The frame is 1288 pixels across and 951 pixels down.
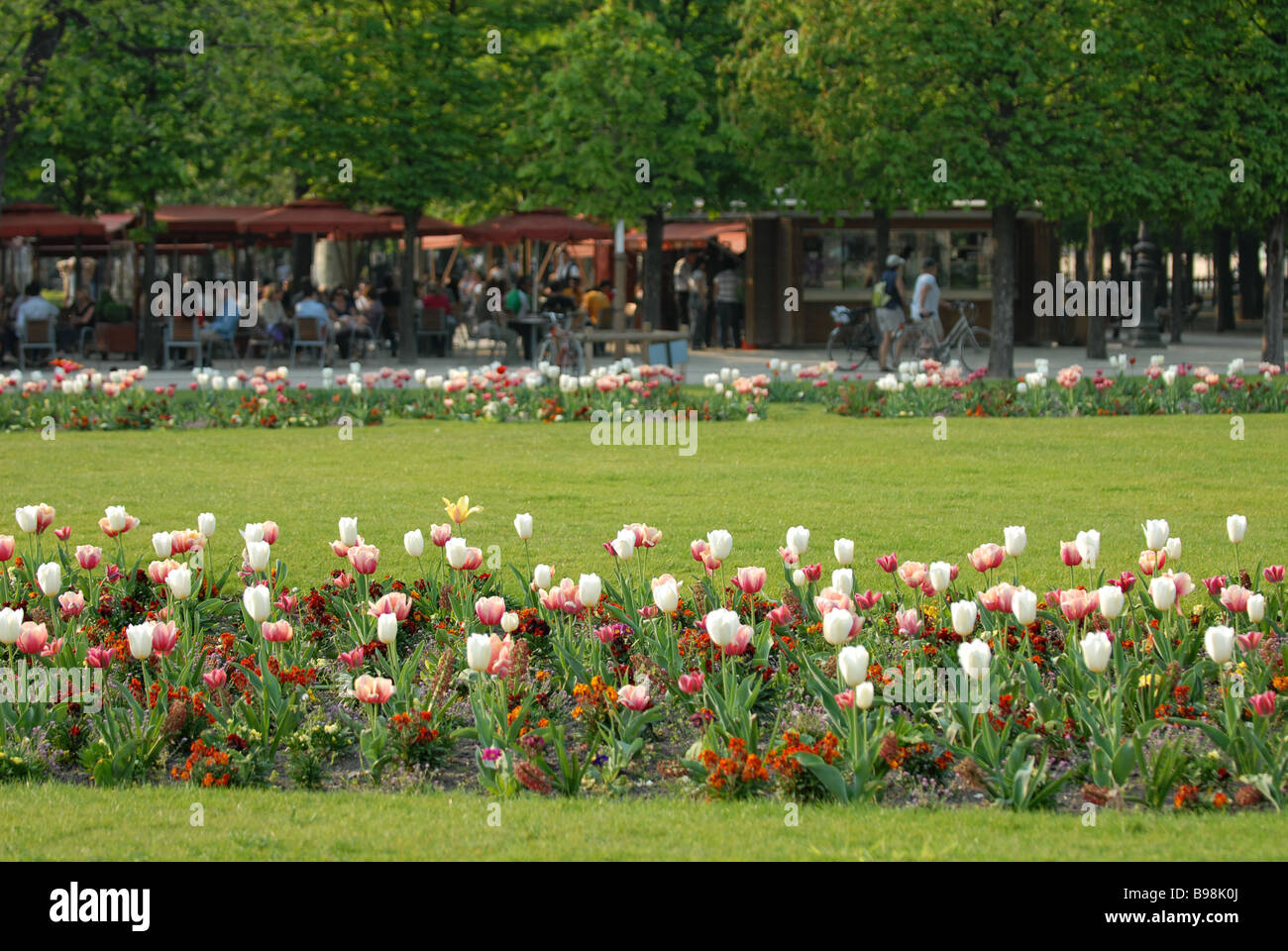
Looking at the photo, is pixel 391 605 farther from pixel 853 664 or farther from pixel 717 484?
pixel 717 484

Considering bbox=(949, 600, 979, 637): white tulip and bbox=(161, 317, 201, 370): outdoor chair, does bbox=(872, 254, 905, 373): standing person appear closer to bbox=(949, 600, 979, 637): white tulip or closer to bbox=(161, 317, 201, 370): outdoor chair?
bbox=(161, 317, 201, 370): outdoor chair

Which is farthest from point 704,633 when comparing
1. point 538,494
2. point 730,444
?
point 730,444

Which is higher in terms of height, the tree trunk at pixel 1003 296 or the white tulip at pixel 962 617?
the tree trunk at pixel 1003 296

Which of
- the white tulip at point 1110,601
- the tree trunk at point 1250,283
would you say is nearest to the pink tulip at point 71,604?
the white tulip at point 1110,601

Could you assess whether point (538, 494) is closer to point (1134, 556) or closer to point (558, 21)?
point (1134, 556)

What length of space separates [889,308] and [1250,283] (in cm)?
2642

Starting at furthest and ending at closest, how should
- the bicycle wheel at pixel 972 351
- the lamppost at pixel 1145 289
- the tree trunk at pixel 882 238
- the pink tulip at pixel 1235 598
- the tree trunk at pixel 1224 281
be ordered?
the tree trunk at pixel 1224 281 → the lamppost at pixel 1145 289 → the tree trunk at pixel 882 238 → the bicycle wheel at pixel 972 351 → the pink tulip at pixel 1235 598

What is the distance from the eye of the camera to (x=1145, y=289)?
32.4 m

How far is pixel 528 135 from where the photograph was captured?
27359 mm

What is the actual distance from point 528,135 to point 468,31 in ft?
7.89

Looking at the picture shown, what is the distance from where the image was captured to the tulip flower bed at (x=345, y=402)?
16.5m

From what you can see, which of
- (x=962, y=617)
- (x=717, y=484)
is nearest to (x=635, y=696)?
(x=962, y=617)

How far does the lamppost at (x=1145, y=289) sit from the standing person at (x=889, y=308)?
8661 mm

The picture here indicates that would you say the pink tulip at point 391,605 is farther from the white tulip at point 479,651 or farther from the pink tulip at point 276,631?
the white tulip at point 479,651
